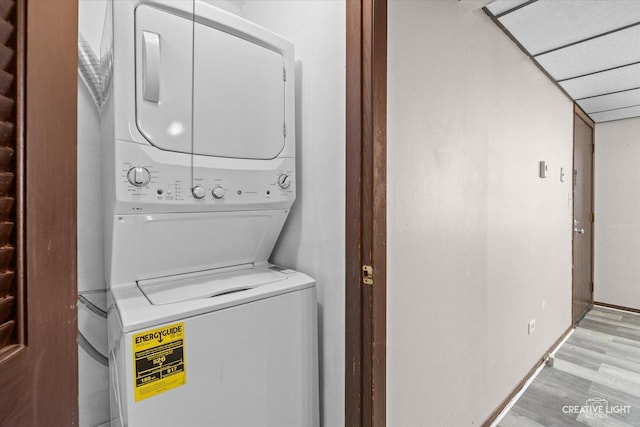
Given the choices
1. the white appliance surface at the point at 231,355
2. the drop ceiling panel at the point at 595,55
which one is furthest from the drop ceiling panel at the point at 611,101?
the white appliance surface at the point at 231,355

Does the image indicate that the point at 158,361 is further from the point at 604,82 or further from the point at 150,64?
the point at 604,82

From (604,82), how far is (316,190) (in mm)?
2915

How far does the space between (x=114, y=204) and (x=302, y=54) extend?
2.80 ft

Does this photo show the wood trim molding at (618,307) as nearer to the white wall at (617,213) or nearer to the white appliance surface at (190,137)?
the white wall at (617,213)

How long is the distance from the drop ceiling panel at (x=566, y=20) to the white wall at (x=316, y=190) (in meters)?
1.22

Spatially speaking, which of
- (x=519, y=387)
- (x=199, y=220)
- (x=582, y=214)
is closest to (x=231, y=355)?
(x=199, y=220)

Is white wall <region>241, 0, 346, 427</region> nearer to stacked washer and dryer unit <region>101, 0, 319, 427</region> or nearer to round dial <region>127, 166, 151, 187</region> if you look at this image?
stacked washer and dryer unit <region>101, 0, 319, 427</region>

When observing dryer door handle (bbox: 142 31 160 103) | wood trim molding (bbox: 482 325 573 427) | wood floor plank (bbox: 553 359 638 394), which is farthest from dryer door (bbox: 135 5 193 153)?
wood floor plank (bbox: 553 359 638 394)

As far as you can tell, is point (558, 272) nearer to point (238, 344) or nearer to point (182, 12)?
point (238, 344)

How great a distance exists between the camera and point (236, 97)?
1.02 metres

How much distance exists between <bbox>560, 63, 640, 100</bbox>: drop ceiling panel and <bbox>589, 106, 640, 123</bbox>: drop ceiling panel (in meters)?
0.81

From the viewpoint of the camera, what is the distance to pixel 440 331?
4.45 feet

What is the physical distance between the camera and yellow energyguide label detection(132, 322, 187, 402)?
740mm

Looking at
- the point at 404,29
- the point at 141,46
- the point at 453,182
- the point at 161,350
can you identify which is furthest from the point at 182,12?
the point at 453,182
